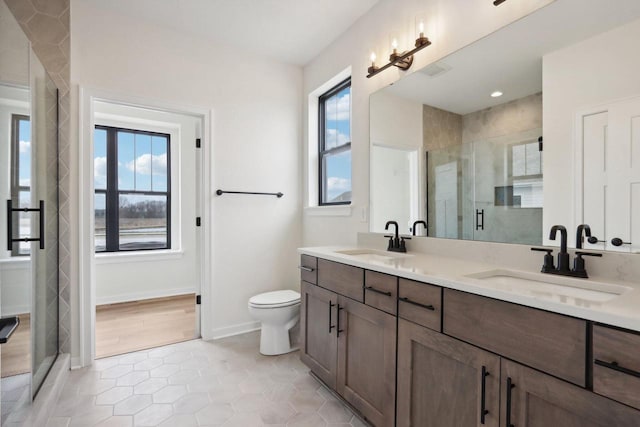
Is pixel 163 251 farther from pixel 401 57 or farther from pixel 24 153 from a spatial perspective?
pixel 401 57

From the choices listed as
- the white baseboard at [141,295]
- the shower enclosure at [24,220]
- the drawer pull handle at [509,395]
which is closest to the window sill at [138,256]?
the white baseboard at [141,295]

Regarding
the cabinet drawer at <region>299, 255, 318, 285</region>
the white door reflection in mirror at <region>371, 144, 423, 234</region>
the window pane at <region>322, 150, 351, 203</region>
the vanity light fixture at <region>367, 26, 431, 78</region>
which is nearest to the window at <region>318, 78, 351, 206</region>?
the window pane at <region>322, 150, 351, 203</region>

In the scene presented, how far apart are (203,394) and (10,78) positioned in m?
1.98

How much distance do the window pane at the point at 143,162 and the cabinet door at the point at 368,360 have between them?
3544 mm

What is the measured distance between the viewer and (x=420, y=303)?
1309mm

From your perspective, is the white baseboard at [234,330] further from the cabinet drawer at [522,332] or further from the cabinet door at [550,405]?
the cabinet door at [550,405]

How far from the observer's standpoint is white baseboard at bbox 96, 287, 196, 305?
150 inches

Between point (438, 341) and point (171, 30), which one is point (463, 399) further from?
point (171, 30)

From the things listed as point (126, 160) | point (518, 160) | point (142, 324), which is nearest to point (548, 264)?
point (518, 160)

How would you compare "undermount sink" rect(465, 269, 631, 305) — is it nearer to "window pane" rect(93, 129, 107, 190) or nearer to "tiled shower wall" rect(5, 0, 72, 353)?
"tiled shower wall" rect(5, 0, 72, 353)

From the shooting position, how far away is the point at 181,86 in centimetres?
271

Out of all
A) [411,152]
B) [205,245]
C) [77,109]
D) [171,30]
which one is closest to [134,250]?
[205,245]

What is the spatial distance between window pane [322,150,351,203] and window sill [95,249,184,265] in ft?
7.81

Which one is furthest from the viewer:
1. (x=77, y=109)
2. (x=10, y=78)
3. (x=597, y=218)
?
(x=77, y=109)
